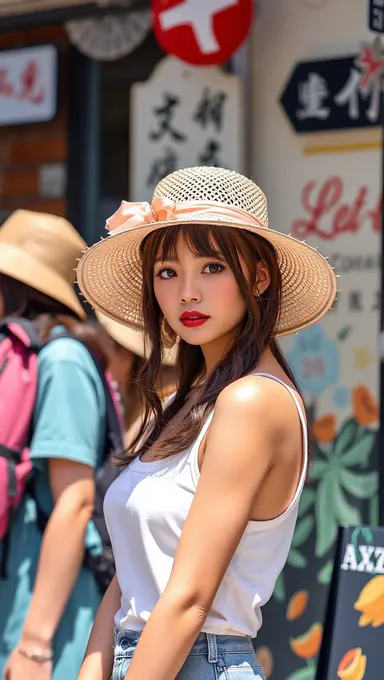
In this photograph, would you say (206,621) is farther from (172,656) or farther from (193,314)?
(193,314)

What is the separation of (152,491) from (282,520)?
0.22m

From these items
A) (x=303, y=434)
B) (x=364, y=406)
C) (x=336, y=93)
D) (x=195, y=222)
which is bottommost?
(x=364, y=406)

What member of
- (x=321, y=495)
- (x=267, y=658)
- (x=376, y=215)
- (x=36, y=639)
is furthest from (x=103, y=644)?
(x=376, y=215)

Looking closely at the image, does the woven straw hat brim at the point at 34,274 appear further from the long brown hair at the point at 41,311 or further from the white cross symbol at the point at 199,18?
the white cross symbol at the point at 199,18

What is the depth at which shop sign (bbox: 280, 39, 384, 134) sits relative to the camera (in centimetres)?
430

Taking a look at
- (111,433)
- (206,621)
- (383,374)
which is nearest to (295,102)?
(383,374)

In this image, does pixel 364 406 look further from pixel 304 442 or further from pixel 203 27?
pixel 304 442

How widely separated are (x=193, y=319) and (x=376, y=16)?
1531mm

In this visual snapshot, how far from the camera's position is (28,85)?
535 cm

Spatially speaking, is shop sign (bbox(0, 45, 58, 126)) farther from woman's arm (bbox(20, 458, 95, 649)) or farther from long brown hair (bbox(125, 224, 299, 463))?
long brown hair (bbox(125, 224, 299, 463))

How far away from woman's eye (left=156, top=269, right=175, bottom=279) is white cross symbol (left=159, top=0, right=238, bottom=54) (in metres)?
2.53

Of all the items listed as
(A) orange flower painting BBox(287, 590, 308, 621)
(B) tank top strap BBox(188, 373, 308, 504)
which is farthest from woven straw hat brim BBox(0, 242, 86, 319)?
(A) orange flower painting BBox(287, 590, 308, 621)

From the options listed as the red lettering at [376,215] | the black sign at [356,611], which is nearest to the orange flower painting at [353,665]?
the black sign at [356,611]

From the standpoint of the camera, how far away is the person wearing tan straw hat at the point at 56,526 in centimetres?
282
